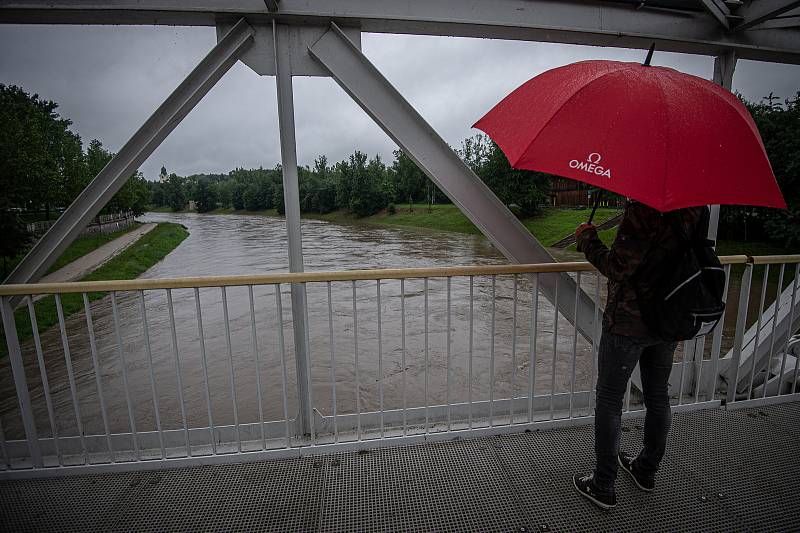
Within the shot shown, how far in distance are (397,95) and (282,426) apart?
242cm

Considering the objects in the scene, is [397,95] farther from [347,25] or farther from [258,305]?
[258,305]

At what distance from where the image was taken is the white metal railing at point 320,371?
8.08 ft

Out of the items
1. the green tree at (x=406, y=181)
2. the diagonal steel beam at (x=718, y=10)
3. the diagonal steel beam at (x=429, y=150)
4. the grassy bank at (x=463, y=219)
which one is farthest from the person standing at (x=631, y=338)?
the green tree at (x=406, y=181)

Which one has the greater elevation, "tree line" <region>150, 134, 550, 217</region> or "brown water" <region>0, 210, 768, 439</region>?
"tree line" <region>150, 134, 550, 217</region>

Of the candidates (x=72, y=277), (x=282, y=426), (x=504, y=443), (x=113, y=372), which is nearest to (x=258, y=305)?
(x=113, y=372)

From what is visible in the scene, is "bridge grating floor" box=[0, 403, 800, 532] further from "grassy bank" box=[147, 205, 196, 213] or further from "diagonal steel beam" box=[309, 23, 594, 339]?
"grassy bank" box=[147, 205, 196, 213]

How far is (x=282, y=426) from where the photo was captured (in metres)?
2.79

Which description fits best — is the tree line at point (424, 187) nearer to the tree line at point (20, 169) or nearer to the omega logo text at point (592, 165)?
the omega logo text at point (592, 165)

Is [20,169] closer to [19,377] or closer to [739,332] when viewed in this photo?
[19,377]

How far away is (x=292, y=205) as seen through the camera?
8.83 feet

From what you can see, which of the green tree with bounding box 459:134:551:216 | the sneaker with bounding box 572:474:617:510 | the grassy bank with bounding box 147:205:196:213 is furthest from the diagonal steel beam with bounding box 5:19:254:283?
the grassy bank with bounding box 147:205:196:213

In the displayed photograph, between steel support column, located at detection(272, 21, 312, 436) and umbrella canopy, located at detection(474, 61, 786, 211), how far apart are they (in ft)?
5.07

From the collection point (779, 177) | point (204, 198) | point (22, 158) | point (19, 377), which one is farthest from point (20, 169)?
point (204, 198)

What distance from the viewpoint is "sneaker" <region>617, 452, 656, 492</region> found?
227 centimetres
